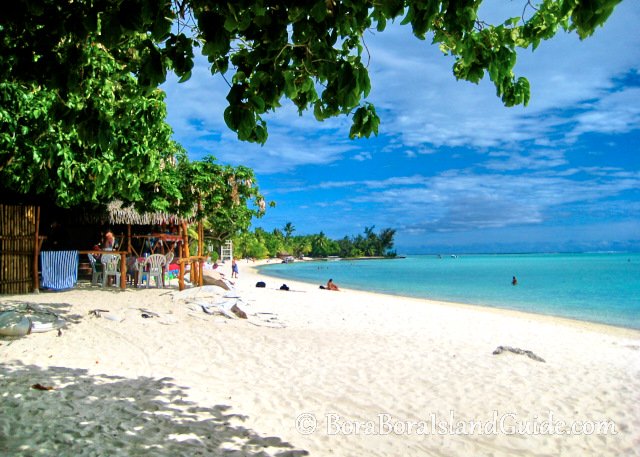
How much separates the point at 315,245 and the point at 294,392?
339 ft

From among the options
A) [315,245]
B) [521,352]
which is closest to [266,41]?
[521,352]

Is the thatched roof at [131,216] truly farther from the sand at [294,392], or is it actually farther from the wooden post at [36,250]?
the sand at [294,392]

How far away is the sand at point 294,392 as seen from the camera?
141 inches

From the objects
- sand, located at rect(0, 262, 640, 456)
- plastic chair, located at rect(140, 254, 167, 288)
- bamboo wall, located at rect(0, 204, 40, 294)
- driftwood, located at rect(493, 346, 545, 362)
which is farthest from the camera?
plastic chair, located at rect(140, 254, 167, 288)

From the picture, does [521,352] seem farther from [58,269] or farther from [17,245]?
[17,245]

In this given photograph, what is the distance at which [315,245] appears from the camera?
108188mm

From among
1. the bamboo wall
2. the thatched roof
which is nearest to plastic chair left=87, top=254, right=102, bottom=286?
the thatched roof

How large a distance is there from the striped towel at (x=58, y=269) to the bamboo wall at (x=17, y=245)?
0.35 meters

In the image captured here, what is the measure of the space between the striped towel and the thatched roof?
122 inches

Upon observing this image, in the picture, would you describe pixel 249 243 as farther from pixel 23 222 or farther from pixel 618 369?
pixel 618 369

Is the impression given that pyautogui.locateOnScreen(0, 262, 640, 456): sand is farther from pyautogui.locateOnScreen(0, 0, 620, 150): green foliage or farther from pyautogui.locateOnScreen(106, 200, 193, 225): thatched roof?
pyautogui.locateOnScreen(106, 200, 193, 225): thatched roof

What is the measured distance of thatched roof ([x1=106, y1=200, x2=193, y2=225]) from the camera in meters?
13.5

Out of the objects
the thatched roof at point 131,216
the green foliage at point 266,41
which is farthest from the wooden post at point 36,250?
the green foliage at point 266,41

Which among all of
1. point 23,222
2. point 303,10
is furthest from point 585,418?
point 23,222
